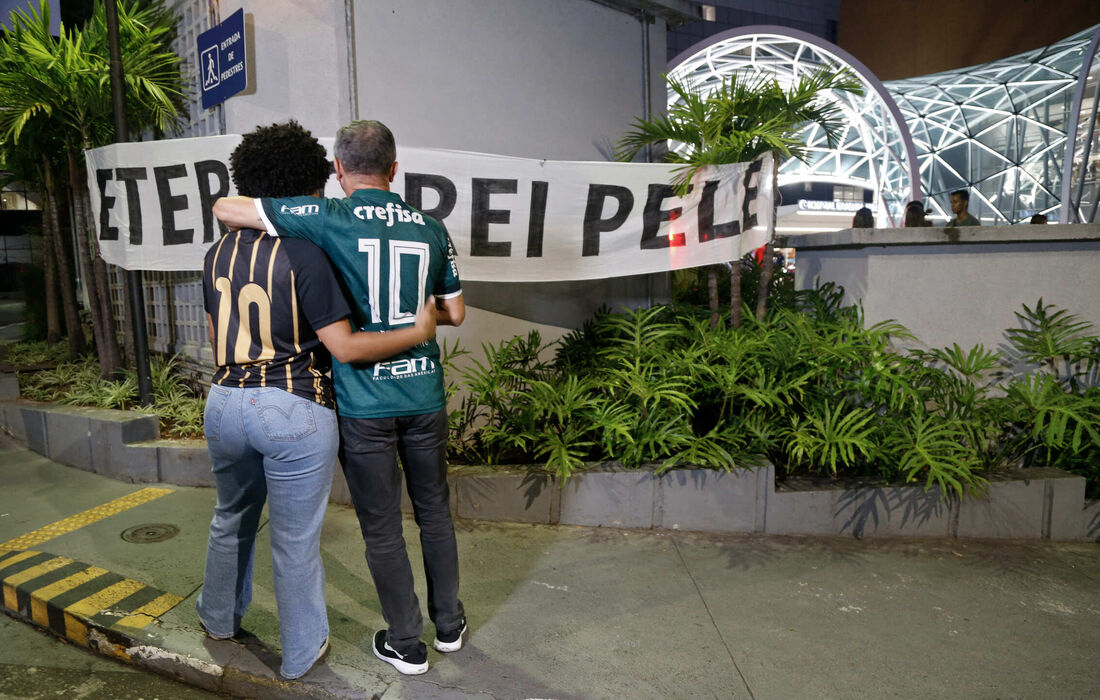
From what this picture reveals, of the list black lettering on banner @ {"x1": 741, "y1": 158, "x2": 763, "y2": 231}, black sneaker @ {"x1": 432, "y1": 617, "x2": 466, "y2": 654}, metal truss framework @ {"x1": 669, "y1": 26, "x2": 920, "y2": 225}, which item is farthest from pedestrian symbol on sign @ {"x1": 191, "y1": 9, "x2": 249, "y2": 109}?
metal truss framework @ {"x1": 669, "y1": 26, "x2": 920, "y2": 225}

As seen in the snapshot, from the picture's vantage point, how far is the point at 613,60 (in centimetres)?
694

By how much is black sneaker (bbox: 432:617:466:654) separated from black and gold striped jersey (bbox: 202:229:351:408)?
1.15 meters

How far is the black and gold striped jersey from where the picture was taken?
2.42m

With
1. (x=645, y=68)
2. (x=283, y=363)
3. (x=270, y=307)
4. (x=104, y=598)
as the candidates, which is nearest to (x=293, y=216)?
(x=270, y=307)

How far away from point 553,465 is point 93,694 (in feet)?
8.36

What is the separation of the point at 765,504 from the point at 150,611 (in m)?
3.43

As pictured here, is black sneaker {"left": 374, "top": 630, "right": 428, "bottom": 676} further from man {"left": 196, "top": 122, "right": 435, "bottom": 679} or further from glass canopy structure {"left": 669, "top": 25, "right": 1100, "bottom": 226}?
glass canopy structure {"left": 669, "top": 25, "right": 1100, "bottom": 226}

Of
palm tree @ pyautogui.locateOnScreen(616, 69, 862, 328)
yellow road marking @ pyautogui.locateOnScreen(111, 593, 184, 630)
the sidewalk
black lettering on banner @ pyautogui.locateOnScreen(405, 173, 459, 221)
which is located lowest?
the sidewalk

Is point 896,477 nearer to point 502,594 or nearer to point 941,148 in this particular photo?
point 502,594

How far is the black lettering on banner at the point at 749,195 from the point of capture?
544 centimetres

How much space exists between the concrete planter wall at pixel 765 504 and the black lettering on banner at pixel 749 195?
2.10 m

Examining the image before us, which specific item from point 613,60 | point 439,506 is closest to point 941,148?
point 613,60

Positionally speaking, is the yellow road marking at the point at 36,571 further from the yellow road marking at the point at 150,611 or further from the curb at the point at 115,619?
the yellow road marking at the point at 150,611

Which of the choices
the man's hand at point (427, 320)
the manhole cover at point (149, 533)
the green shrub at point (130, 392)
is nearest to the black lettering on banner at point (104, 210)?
→ the green shrub at point (130, 392)
